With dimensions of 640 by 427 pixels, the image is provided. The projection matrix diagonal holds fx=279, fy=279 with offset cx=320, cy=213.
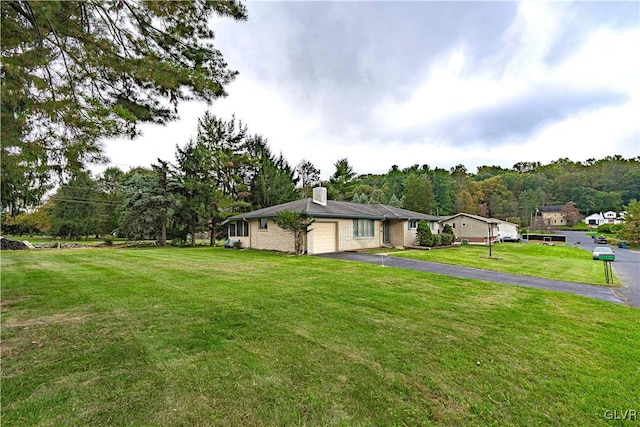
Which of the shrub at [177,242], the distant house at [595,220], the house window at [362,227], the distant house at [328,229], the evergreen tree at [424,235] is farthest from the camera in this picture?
the distant house at [595,220]

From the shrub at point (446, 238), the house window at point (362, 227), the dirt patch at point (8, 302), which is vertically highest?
the house window at point (362, 227)

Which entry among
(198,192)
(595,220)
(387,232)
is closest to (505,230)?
(387,232)

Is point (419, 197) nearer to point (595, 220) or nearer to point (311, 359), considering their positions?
point (311, 359)

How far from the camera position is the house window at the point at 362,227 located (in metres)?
18.0

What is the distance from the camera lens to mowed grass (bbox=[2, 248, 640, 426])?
2359mm

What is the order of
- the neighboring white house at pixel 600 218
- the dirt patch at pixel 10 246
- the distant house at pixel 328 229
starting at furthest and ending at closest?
1. the neighboring white house at pixel 600 218
2. the dirt patch at pixel 10 246
3. the distant house at pixel 328 229

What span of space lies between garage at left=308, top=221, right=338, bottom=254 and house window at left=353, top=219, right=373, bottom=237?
5.32ft

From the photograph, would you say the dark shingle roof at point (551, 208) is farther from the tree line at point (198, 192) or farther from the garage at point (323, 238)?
the garage at point (323, 238)

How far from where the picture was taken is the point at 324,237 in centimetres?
1627

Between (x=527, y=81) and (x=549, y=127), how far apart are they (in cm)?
1036

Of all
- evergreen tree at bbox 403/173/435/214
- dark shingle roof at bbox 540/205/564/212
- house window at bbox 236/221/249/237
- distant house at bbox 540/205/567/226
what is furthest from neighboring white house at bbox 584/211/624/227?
house window at bbox 236/221/249/237

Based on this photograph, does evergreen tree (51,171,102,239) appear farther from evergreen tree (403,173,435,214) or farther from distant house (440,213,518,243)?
evergreen tree (403,173,435,214)

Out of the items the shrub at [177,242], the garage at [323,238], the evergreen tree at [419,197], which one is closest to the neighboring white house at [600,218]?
the evergreen tree at [419,197]

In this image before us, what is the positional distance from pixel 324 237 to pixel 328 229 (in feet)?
1.96
